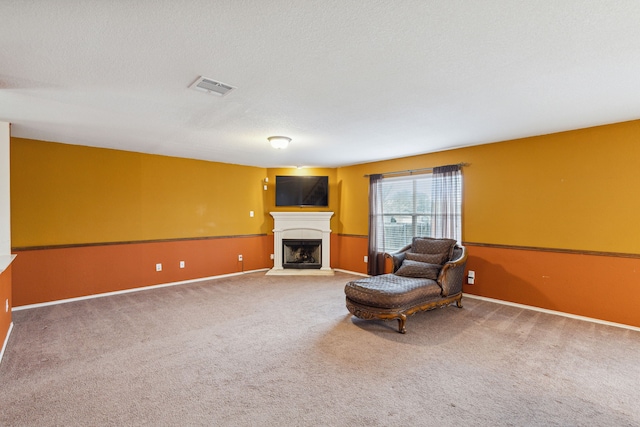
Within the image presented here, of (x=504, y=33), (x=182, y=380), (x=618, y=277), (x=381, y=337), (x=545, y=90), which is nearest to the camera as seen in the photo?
(x=504, y=33)

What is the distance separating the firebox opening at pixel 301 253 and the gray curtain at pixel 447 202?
8.77 ft

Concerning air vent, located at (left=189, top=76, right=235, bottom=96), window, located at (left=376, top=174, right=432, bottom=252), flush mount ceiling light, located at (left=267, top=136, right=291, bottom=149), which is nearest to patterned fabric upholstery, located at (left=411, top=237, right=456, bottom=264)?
window, located at (left=376, top=174, right=432, bottom=252)

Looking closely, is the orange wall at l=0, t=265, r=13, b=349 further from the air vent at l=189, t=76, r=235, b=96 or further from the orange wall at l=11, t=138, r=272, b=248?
the air vent at l=189, t=76, r=235, b=96

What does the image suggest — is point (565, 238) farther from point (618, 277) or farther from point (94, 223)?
point (94, 223)

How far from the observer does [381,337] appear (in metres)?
3.13

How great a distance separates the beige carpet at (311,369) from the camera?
1.96 meters

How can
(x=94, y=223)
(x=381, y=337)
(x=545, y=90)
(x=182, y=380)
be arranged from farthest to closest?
(x=94, y=223)
(x=381, y=337)
(x=545, y=90)
(x=182, y=380)

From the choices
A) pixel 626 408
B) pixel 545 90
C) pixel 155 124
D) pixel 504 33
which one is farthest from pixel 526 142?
pixel 155 124

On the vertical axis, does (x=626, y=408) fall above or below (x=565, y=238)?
below

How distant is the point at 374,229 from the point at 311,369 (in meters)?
3.79

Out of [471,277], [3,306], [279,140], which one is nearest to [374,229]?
[471,277]

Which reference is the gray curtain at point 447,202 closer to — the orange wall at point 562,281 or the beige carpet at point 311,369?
the orange wall at point 562,281

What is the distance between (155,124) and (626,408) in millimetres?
4984

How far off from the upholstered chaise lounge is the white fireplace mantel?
Result: 2.34m
